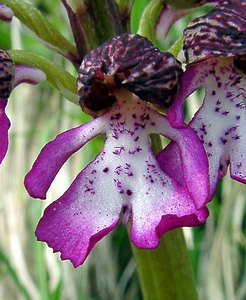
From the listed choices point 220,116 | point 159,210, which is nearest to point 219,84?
point 220,116

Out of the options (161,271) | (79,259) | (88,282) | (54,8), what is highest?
(79,259)

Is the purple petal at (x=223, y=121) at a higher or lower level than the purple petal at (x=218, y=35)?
lower

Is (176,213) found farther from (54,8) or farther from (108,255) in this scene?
(54,8)

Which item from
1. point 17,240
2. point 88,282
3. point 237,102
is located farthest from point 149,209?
point 88,282

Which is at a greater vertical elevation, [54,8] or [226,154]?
[226,154]

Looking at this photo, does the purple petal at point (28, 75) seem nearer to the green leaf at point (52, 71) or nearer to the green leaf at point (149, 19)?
the green leaf at point (52, 71)

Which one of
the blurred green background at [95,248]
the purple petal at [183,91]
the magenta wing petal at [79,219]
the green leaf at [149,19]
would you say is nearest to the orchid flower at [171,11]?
the green leaf at [149,19]
